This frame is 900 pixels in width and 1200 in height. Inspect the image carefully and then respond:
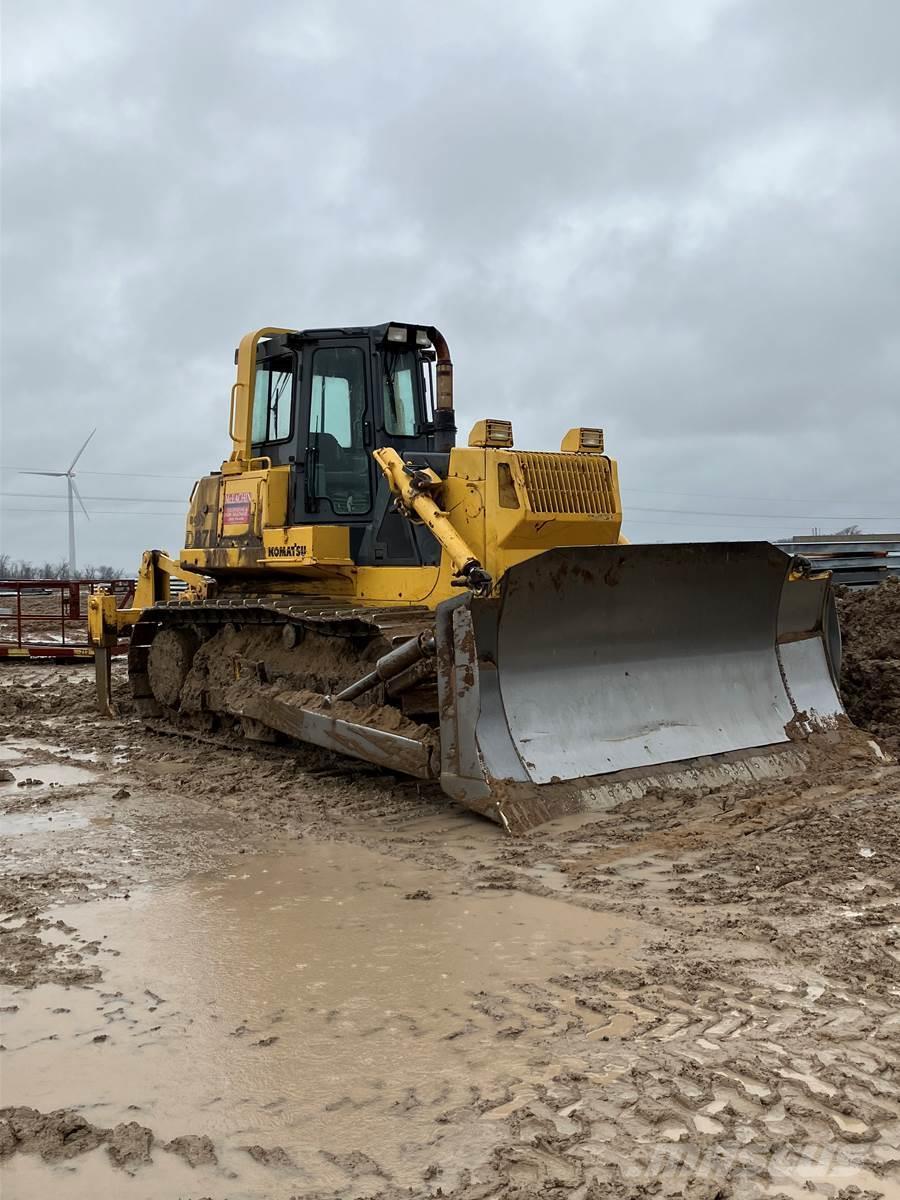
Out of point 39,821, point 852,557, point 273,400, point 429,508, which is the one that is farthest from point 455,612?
point 852,557

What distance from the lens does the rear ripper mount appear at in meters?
6.18

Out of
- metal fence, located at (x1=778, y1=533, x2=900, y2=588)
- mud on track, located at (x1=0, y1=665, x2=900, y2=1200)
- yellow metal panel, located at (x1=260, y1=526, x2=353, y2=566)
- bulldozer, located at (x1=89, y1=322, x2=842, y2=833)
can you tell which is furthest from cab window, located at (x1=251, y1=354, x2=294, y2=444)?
metal fence, located at (x1=778, y1=533, x2=900, y2=588)

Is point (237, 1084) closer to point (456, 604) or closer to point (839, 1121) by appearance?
point (839, 1121)

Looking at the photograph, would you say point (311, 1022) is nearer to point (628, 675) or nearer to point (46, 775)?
point (628, 675)

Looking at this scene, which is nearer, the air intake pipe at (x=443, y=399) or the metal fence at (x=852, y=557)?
the air intake pipe at (x=443, y=399)

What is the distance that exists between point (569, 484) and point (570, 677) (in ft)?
4.79

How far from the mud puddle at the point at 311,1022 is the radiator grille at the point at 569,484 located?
116 inches

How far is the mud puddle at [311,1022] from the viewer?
2.93 meters

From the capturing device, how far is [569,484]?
25.0 feet

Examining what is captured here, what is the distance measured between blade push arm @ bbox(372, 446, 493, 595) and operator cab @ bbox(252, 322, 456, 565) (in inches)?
17.3

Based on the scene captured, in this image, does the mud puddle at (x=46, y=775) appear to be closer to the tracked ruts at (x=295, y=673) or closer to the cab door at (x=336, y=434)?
the tracked ruts at (x=295, y=673)

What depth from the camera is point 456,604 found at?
244 inches

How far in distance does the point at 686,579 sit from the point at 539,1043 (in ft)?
14.1

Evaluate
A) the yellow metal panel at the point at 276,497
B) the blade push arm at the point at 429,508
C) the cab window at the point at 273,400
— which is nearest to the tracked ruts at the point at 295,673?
the blade push arm at the point at 429,508
